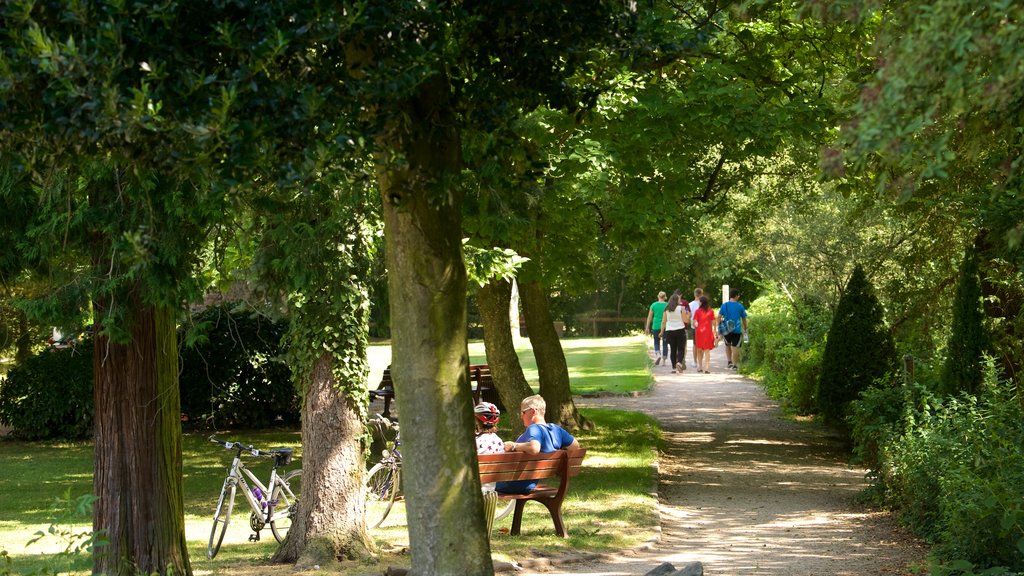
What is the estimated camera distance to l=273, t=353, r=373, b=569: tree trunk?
31.2 ft

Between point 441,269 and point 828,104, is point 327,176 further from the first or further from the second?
point 828,104

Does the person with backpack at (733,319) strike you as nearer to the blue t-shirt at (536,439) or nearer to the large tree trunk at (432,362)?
the blue t-shirt at (536,439)

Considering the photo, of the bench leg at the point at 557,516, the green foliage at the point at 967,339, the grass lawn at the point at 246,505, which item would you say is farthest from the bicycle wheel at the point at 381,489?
the green foliage at the point at 967,339

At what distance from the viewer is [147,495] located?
8672 mm

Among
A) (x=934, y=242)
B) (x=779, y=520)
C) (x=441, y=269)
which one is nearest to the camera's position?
(x=441, y=269)

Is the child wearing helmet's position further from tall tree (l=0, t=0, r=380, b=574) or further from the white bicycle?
tall tree (l=0, t=0, r=380, b=574)

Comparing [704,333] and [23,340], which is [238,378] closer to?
[23,340]

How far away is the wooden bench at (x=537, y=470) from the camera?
9.78m

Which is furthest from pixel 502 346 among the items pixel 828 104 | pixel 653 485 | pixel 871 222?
pixel 871 222

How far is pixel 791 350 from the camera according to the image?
70.8 feet

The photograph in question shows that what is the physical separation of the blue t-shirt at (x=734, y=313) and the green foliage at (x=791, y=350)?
26.2 inches

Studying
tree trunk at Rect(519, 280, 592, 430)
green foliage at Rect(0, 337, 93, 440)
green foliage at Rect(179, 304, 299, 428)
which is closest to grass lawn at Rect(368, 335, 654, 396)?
green foliage at Rect(179, 304, 299, 428)

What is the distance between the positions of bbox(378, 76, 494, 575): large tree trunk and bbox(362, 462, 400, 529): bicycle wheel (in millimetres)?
4611

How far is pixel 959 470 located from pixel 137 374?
6286 millimetres
